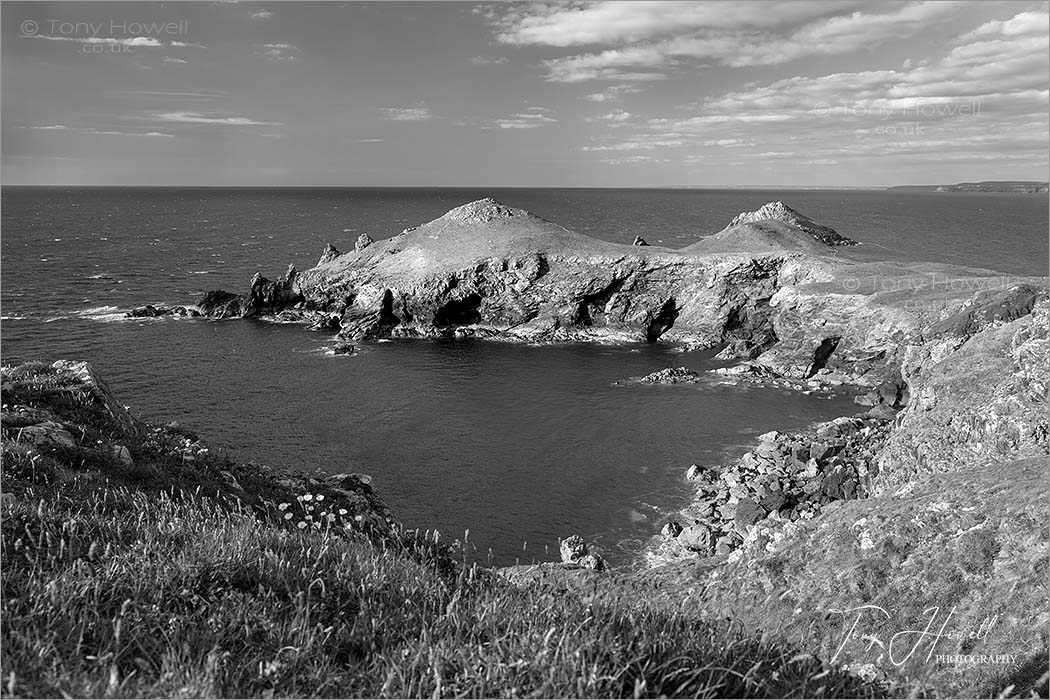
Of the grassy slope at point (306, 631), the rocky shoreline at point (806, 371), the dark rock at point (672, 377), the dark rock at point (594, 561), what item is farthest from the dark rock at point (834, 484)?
the grassy slope at point (306, 631)

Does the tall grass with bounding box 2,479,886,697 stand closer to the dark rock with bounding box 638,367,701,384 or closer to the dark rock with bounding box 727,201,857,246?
the dark rock with bounding box 638,367,701,384

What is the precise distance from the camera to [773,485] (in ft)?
133

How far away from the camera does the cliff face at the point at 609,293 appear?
7262 cm

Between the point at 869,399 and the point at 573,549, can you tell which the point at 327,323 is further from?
the point at 869,399

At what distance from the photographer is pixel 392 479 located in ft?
144

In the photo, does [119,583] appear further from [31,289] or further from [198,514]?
[31,289]

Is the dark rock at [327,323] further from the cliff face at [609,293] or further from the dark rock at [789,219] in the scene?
the dark rock at [789,219]

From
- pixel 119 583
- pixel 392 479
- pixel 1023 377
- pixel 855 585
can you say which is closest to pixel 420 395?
pixel 392 479

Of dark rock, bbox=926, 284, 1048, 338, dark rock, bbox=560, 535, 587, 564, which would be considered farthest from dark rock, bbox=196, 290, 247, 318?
dark rock, bbox=926, 284, 1048, 338

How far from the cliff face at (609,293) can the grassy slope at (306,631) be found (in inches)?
2626

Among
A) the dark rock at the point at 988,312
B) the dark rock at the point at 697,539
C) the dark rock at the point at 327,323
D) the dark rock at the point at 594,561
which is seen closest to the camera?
the dark rock at the point at 594,561

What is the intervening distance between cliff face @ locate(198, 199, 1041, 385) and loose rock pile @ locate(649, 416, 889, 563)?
21768 millimetres

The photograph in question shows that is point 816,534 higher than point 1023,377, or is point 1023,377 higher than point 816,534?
point 1023,377

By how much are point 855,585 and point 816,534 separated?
2.18 meters
